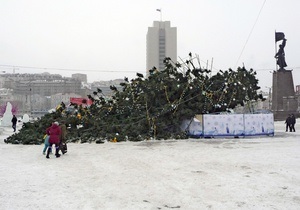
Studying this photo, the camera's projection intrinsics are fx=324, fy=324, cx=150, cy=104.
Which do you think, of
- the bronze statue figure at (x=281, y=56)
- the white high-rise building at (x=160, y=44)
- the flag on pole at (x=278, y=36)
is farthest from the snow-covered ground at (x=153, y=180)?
the white high-rise building at (x=160, y=44)

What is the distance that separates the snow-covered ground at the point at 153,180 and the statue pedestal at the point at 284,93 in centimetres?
2861

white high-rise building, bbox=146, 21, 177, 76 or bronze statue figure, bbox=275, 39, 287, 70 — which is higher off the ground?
white high-rise building, bbox=146, 21, 177, 76

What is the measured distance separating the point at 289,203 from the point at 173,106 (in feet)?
46.2

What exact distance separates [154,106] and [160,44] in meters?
59.2

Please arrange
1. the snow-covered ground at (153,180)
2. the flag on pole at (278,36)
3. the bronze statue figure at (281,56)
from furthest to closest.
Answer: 1. the flag on pole at (278,36)
2. the bronze statue figure at (281,56)
3. the snow-covered ground at (153,180)

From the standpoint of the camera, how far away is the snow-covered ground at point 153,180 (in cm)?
677

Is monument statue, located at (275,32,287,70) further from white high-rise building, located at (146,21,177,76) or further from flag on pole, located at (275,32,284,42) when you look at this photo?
white high-rise building, located at (146,21,177,76)

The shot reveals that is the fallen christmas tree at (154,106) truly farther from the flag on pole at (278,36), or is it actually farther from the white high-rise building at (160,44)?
the white high-rise building at (160,44)

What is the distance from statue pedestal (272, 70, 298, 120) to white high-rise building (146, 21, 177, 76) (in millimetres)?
35207

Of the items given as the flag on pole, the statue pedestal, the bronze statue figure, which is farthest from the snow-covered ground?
the flag on pole

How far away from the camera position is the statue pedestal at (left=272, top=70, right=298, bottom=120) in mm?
40500

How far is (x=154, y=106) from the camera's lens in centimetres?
2106

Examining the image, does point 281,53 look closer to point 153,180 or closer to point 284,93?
point 284,93

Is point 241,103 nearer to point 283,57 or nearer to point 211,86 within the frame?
point 211,86
